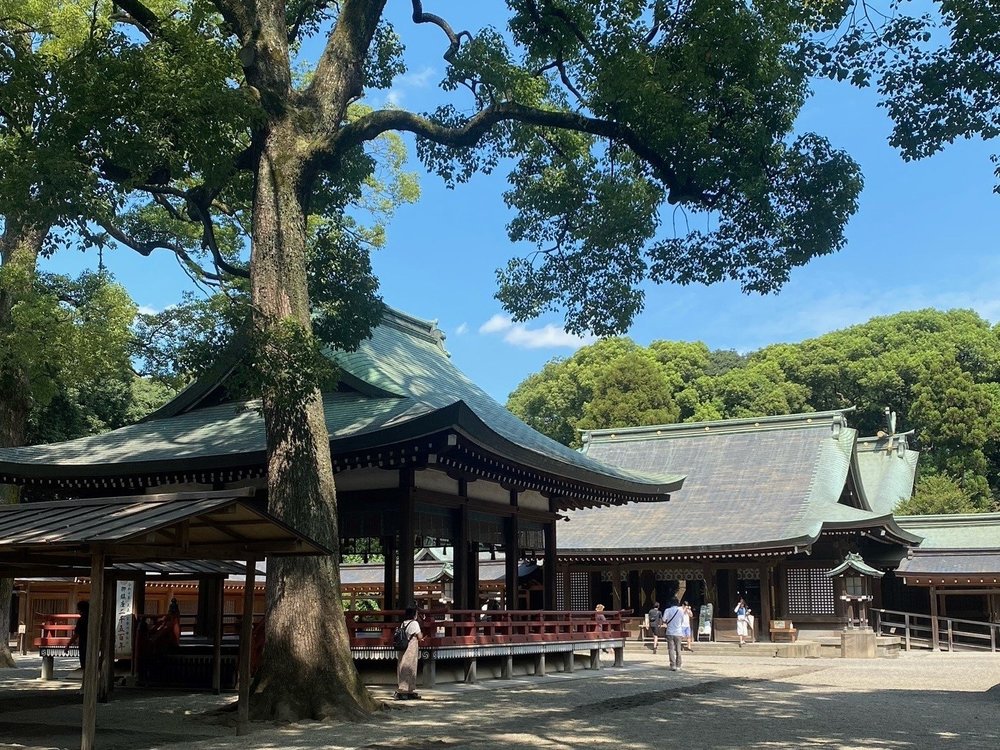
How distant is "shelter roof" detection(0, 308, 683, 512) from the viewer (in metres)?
14.5

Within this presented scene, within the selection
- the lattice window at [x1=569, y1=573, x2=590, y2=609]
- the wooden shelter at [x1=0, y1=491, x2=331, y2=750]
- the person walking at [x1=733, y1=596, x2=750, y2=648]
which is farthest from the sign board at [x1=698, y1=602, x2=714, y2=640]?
the wooden shelter at [x1=0, y1=491, x2=331, y2=750]

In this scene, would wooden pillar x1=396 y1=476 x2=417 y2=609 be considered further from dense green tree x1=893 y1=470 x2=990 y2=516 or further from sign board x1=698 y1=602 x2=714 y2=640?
dense green tree x1=893 y1=470 x2=990 y2=516

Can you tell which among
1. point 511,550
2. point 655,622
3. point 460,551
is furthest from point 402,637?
point 655,622

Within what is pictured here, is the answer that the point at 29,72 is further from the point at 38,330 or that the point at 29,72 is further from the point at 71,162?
the point at 38,330

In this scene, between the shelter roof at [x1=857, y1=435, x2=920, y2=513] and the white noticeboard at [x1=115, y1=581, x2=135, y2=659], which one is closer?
the white noticeboard at [x1=115, y1=581, x2=135, y2=659]

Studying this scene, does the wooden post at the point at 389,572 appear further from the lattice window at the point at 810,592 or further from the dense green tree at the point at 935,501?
the dense green tree at the point at 935,501

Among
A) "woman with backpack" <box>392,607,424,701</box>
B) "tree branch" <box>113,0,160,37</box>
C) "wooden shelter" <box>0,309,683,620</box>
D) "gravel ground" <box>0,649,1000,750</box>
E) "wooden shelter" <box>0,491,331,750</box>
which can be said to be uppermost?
"tree branch" <box>113,0,160,37</box>

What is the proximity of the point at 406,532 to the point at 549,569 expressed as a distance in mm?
5952

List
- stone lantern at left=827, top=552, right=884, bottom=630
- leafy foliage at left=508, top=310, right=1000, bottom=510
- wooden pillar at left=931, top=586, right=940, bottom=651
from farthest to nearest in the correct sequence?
leafy foliage at left=508, top=310, right=1000, bottom=510, wooden pillar at left=931, top=586, right=940, bottom=651, stone lantern at left=827, top=552, right=884, bottom=630

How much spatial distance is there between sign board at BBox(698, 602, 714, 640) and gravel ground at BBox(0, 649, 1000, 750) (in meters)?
9.80

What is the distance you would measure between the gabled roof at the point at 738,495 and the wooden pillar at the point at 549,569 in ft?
27.0

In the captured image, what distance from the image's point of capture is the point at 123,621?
1647 cm

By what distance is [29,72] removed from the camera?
Result: 12625 millimetres

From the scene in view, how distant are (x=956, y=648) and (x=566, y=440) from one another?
113ft
